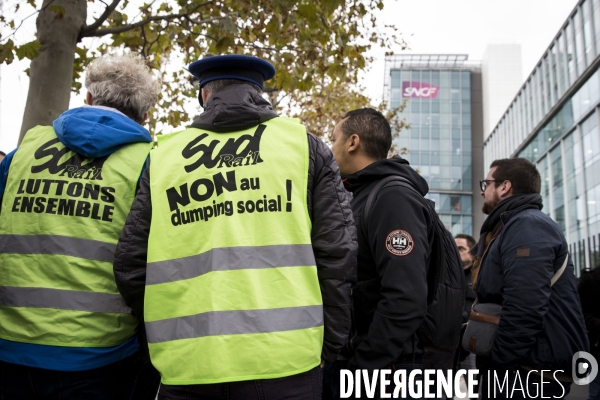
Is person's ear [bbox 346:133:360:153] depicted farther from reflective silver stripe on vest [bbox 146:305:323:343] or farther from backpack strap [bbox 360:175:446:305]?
reflective silver stripe on vest [bbox 146:305:323:343]

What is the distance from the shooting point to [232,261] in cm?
202

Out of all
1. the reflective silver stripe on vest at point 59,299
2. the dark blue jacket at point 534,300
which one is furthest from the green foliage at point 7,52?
the dark blue jacket at point 534,300

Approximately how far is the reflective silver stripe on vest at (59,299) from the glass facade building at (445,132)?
6275cm

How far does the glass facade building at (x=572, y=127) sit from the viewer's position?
1194 inches

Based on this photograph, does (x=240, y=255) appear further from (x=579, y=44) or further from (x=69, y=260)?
(x=579, y=44)

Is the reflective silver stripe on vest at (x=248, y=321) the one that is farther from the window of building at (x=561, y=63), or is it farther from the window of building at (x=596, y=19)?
the window of building at (x=561, y=63)

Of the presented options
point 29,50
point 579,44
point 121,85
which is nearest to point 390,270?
point 121,85

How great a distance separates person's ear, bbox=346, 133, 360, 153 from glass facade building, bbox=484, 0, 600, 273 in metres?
25.3

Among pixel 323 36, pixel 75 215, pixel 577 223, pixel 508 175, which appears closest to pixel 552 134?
pixel 577 223

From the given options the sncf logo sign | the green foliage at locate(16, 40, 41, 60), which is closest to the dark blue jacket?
the green foliage at locate(16, 40, 41, 60)

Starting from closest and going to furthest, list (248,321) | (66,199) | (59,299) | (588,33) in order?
(248,321), (59,299), (66,199), (588,33)

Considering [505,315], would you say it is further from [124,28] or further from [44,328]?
[124,28]

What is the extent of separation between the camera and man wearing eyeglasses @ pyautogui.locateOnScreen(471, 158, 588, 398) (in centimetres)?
334

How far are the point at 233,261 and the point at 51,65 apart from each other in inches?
157
